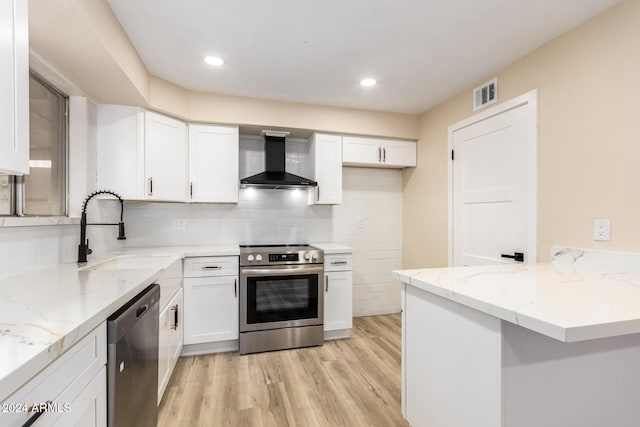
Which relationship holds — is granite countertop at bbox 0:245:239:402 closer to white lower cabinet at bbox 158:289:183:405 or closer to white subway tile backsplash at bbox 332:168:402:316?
white lower cabinet at bbox 158:289:183:405

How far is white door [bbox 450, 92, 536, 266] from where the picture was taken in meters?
2.18

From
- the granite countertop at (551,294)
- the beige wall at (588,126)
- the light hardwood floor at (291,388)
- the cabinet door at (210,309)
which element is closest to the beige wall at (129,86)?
the beige wall at (588,126)

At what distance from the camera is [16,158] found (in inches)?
38.9

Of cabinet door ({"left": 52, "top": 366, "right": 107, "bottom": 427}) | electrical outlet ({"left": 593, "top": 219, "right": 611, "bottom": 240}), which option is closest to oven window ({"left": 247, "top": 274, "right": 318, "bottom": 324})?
cabinet door ({"left": 52, "top": 366, "right": 107, "bottom": 427})

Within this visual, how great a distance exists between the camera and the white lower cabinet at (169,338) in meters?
1.92

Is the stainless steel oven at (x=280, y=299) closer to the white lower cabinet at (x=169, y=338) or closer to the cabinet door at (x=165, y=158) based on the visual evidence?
the white lower cabinet at (x=169, y=338)

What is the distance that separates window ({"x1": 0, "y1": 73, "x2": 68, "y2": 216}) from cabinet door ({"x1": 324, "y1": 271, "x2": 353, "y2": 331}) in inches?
88.2

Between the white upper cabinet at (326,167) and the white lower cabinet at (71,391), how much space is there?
7.87ft

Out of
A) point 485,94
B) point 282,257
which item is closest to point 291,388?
point 282,257

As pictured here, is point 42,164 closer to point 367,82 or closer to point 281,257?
point 281,257

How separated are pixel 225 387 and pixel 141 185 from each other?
1.75 m

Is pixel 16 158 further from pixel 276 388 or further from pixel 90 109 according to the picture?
pixel 276 388

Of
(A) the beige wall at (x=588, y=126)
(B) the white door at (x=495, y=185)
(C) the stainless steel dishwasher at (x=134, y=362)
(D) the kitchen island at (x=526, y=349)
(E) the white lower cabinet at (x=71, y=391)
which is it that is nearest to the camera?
(E) the white lower cabinet at (x=71, y=391)

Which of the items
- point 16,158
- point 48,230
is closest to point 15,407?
point 16,158
